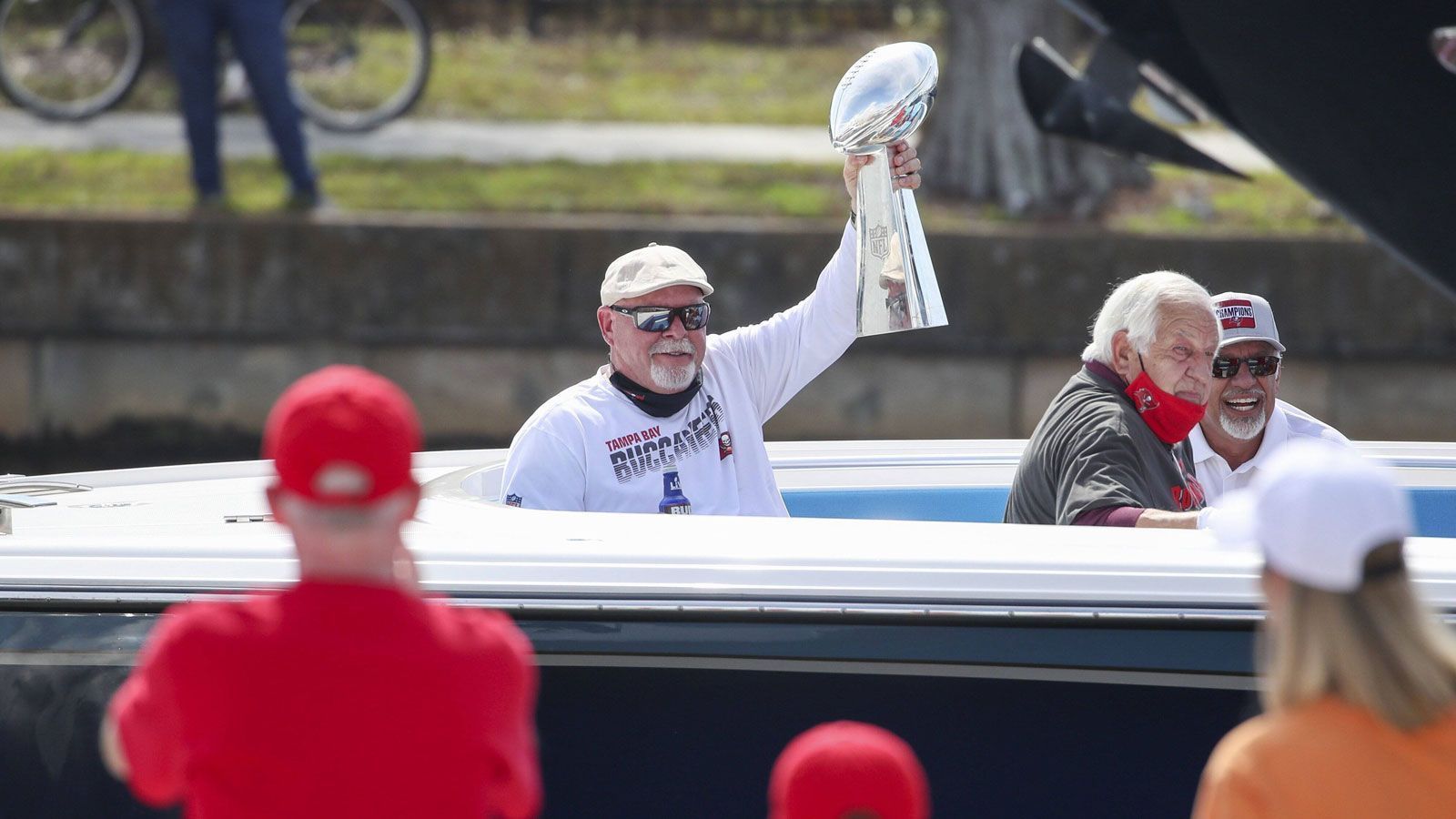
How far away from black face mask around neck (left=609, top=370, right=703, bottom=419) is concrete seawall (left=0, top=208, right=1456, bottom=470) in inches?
159

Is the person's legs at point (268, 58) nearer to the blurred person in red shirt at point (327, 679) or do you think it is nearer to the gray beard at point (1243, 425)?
the gray beard at point (1243, 425)

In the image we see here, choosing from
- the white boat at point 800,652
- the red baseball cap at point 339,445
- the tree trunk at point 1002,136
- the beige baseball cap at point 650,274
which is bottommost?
the white boat at point 800,652

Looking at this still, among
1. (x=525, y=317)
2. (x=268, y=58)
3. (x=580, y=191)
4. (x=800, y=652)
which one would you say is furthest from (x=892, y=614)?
(x=580, y=191)

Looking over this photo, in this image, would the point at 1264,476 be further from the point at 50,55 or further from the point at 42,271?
the point at 50,55

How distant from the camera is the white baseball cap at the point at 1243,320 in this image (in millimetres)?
3604

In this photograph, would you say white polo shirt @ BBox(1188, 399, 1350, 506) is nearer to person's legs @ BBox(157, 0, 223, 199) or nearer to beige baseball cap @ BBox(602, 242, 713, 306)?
beige baseball cap @ BBox(602, 242, 713, 306)

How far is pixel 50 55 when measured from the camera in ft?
31.6

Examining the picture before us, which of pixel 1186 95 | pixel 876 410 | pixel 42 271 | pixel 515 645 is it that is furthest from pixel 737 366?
pixel 42 271

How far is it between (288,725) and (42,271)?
6503 millimetres

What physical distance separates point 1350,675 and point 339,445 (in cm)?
92

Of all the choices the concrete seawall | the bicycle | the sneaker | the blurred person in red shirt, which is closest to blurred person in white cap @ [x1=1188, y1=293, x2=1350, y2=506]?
the blurred person in red shirt

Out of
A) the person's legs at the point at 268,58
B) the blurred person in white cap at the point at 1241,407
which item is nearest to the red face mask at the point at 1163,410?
the blurred person in white cap at the point at 1241,407

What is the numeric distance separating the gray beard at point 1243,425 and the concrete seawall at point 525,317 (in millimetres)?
3809

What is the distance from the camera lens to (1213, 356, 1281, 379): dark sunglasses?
3637 millimetres
